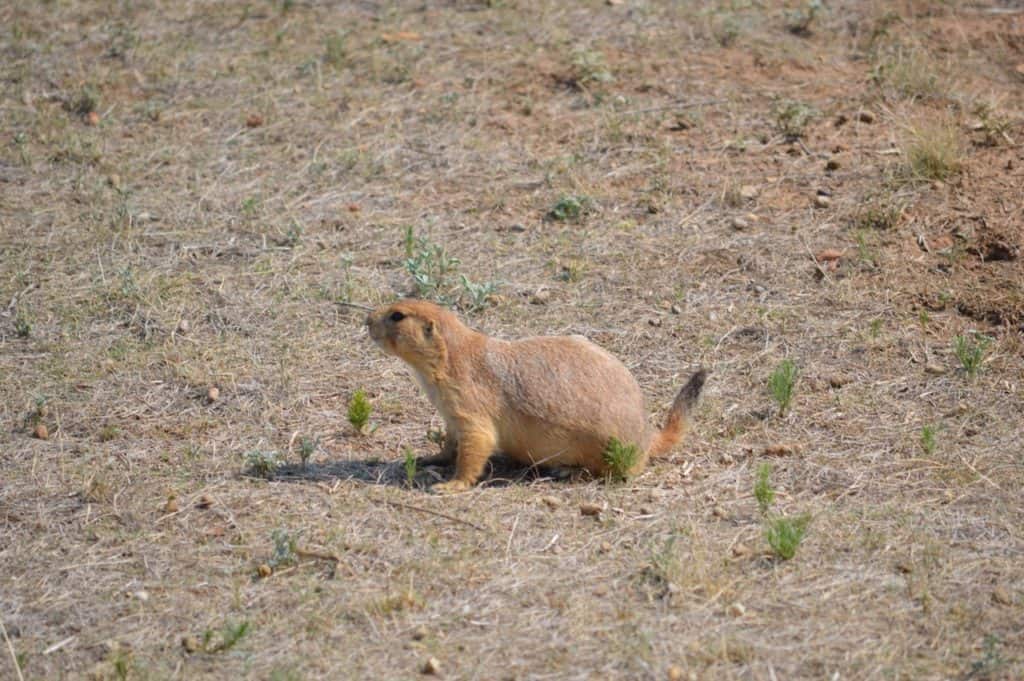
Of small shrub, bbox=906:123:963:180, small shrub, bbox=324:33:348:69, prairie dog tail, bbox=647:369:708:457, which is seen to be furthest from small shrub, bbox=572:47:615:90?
prairie dog tail, bbox=647:369:708:457

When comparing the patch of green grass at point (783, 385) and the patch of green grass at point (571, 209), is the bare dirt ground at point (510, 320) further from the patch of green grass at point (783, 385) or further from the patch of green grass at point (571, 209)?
the patch of green grass at point (783, 385)

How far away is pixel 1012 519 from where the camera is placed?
5.84 meters

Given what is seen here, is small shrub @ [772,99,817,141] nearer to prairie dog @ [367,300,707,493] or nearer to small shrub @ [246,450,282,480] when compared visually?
prairie dog @ [367,300,707,493]

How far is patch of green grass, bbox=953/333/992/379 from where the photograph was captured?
7.09 meters

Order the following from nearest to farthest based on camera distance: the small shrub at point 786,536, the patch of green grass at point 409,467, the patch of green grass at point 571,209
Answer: the small shrub at point 786,536, the patch of green grass at point 409,467, the patch of green grass at point 571,209

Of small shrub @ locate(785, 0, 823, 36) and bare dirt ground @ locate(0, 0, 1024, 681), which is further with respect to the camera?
small shrub @ locate(785, 0, 823, 36)

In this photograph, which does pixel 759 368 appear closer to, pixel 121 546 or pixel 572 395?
pixel 572 395

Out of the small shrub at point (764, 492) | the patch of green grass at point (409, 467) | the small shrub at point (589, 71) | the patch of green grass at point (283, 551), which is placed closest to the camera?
the patch of green grass at point (283, 551)

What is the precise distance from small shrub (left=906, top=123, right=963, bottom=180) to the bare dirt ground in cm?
3

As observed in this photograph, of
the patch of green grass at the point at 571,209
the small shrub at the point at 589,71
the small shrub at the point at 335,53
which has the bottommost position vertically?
the patch of green grass at the point at 571,209

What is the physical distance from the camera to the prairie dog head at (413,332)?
20.5ft

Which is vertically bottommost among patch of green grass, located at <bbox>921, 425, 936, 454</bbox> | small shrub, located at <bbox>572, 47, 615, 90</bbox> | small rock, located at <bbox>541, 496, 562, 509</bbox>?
small rock, located at <bbox>541, 496, 562, 509</bbox>

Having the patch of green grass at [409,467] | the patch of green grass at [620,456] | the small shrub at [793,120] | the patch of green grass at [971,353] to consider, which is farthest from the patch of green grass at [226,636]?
the small shrub at [793,120]

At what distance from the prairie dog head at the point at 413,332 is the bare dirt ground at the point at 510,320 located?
63cm
